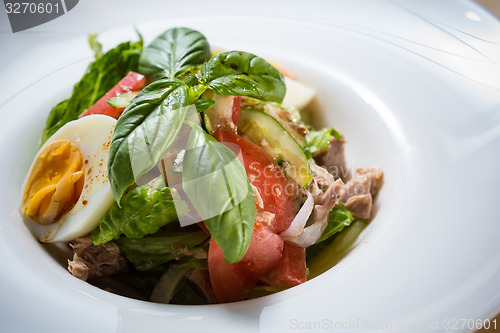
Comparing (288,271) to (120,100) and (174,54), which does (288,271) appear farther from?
(174,54)

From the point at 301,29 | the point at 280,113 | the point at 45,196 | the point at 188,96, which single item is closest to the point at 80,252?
the point at 45,196

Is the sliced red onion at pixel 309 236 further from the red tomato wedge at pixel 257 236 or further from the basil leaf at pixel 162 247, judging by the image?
the basil leaf at pixel 162 247

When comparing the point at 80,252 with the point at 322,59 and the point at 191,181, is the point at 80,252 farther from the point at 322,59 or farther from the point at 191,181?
the point at 322,59

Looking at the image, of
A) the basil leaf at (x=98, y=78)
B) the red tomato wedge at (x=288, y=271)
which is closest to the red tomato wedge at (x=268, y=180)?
the red tomato wedge at (x=288, y=271)

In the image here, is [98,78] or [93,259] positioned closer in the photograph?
[93,259]

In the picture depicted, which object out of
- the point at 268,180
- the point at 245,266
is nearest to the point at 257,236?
the point at 245,266

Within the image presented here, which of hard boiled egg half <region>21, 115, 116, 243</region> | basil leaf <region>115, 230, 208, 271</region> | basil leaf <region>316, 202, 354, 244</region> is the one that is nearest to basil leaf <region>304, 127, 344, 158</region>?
basil leaf <region>316, 202, 354, 244</region>
